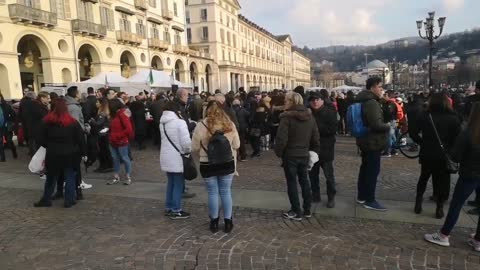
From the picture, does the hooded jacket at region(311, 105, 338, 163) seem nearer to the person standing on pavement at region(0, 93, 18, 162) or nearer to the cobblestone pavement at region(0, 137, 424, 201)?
the cobblestone pavement at region(0, 137, 424, 201)

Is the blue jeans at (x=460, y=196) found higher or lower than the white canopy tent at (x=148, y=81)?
lower

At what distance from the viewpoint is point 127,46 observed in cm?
3591

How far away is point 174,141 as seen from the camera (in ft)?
18.5

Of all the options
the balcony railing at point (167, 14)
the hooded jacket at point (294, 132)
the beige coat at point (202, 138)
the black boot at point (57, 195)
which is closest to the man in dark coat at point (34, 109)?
the black boot at point (57, 195)

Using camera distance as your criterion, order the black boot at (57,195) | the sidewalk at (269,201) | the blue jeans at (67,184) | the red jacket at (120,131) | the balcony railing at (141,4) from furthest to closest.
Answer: the balcony railing at (141,4) → the red jacket at (120,131) → the black boot at (57,195) → the blue jeans at (67,184) → the sidewalk at (269,201)

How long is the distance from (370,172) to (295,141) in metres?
1.44

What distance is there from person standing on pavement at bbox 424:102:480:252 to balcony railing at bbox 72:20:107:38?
2981cm

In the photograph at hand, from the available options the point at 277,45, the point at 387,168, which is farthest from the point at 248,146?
the point at 277,45

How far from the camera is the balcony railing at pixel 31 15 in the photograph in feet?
76.0

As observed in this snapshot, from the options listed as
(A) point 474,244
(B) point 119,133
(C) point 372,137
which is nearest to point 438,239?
(A) point 474,244

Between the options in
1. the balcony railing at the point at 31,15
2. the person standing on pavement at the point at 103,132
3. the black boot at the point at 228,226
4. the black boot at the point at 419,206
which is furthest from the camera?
the balcony railing at the point at 31,15

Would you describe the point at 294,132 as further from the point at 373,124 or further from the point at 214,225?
the point at 214,225

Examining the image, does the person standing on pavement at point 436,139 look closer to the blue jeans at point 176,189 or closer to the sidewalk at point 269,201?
the sidewalk at point 269,201

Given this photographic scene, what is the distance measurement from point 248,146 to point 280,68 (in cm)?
10986
